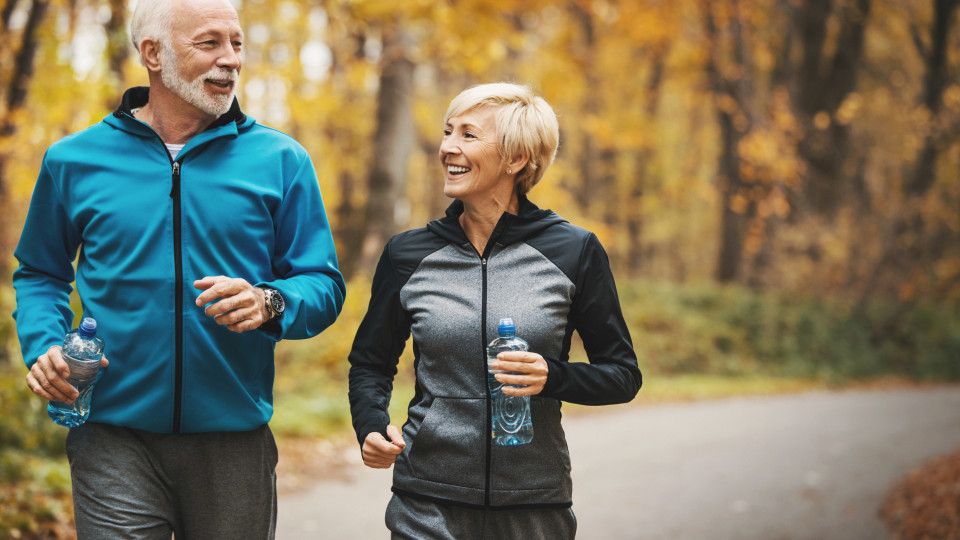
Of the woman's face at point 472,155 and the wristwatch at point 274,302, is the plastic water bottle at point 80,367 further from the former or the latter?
the woman's face at point 472,155

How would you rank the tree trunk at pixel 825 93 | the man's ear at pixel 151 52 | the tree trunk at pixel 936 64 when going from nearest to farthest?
the man's ear at pixel 151 52 < the tree trunk at pixel 936 64 < the tree trunk at pixel 825 93

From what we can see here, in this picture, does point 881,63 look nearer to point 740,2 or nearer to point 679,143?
point 740,2

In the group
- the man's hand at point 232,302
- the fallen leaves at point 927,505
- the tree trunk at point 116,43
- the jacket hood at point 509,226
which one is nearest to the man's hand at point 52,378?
the man's hand at point 232,302

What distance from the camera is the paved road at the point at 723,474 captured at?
7375 millimetres

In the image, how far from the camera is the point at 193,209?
9.62 feet

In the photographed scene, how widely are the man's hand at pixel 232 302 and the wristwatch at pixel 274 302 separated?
35 mm

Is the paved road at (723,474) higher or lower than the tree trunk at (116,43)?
lower

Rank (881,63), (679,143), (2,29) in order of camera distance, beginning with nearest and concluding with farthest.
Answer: (2,29) < (881,63) < (679,143)

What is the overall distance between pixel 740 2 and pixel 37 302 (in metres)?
19.9

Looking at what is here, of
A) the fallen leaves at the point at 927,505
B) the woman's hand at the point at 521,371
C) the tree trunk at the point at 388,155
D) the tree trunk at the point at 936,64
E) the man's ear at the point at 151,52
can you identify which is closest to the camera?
the woman's hand at the point at 521,371

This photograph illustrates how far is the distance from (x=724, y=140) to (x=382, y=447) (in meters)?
23.2

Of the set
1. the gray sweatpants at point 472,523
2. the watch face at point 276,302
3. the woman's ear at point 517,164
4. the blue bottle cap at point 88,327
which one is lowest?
the gray sweatpants at point 472,523

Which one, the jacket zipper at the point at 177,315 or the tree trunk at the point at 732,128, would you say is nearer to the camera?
the jacket zipper at the point at 177,315

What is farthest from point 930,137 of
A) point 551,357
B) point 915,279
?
point 551,357
